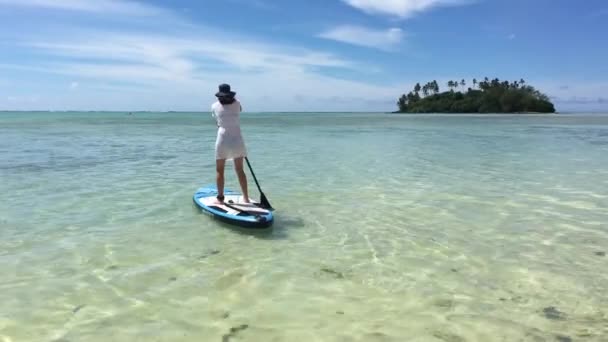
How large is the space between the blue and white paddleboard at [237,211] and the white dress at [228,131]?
855mm

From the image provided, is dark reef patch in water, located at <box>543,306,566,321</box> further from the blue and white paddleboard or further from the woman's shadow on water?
the blue and white paddleboard

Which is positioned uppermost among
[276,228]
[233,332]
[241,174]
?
[241,174]

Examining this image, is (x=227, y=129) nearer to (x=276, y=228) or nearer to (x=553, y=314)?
(x=276, y=228)

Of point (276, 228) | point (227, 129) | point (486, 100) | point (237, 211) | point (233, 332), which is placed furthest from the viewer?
point (486, 100)

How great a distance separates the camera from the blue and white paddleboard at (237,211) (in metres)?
7.43

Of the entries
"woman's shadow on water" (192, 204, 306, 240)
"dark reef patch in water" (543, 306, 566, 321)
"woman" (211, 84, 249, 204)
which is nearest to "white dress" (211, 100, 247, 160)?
"woman" (211, 84, 249, 204)

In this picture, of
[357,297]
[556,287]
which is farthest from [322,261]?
[556,287]

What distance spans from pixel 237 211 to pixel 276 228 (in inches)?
28.8

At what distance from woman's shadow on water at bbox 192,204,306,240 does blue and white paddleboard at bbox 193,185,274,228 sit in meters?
0.08

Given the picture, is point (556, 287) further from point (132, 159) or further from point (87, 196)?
point (132, 159)

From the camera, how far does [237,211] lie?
309 inches

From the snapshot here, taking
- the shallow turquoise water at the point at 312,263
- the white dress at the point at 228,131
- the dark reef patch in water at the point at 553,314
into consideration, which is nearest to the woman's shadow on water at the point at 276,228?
the shallow turquoise water at the point at 312,263

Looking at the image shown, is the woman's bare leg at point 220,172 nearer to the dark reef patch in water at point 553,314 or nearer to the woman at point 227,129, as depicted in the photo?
the woman at point 227,129

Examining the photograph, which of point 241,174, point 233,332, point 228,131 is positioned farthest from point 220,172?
point 233,332
